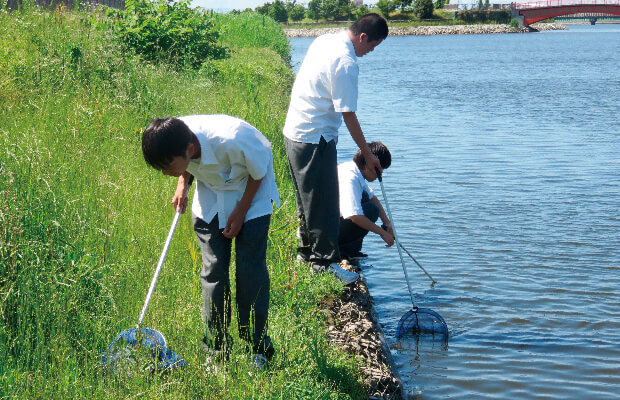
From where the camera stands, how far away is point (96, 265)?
15.3ft

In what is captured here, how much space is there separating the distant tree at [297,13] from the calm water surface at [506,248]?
10642 cm

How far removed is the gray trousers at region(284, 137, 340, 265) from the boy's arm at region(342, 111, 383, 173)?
0.60 feet

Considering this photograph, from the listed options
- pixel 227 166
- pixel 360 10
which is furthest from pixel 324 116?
pixel 360 10

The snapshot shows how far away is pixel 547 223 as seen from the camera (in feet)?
30.5

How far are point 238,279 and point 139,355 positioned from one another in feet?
2.28

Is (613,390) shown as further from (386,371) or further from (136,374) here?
(136,374)

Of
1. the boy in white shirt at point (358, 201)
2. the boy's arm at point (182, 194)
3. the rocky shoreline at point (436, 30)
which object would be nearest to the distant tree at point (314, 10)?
the rocky shoreline at point (436, 30)

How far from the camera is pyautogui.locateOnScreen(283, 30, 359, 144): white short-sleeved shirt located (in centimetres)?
536

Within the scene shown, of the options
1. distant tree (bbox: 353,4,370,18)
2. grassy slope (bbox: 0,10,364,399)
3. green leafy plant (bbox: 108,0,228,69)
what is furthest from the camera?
distant tree (bbox: 353,4,370,18)

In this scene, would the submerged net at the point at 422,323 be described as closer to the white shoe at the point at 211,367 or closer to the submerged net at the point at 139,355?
the white shoe at the point at 211,367

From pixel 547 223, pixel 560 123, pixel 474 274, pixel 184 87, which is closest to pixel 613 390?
pixel 474 274

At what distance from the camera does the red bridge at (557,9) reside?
104188 mm

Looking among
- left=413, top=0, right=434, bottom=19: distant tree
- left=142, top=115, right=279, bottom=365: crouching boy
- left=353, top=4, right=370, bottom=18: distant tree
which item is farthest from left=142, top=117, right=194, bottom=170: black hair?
left=353, top=4, right=370, bottom=18: distant tree

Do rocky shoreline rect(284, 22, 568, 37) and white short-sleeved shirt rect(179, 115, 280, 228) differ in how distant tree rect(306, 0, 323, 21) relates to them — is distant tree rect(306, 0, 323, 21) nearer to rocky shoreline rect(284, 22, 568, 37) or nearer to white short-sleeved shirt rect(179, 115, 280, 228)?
rocky shoreline rect(284, 22, 568, 37)
